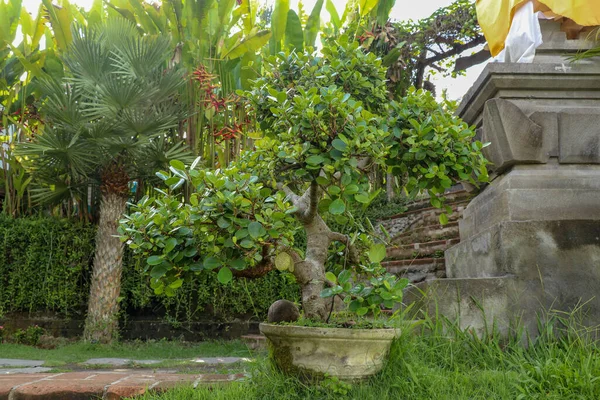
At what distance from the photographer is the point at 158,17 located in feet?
24.1

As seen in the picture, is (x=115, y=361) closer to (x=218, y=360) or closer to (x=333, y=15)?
(x=218, y=360)

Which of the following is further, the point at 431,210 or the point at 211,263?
the point at 431,210

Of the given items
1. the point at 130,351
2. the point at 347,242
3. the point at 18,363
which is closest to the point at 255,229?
the point at 347,242

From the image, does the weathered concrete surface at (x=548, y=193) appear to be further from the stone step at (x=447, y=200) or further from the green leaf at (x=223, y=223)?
the stone step at (x=447, y=200)

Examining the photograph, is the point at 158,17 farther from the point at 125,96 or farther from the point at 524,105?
the point at 524,105

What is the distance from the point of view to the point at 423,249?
235 inches

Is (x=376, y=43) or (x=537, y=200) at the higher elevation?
(x=376, y=43)

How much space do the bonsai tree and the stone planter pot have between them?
0.13 metres

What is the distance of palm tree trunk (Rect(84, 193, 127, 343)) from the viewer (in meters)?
6.19

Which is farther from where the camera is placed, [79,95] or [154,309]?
[154,309]

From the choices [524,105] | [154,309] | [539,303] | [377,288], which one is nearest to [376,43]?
[154,309]

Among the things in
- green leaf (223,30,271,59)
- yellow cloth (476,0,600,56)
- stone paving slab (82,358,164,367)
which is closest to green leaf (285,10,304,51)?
green leaf (223,30,271,59)

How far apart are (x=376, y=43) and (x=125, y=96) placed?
224 inches

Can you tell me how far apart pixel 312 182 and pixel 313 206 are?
148mm
